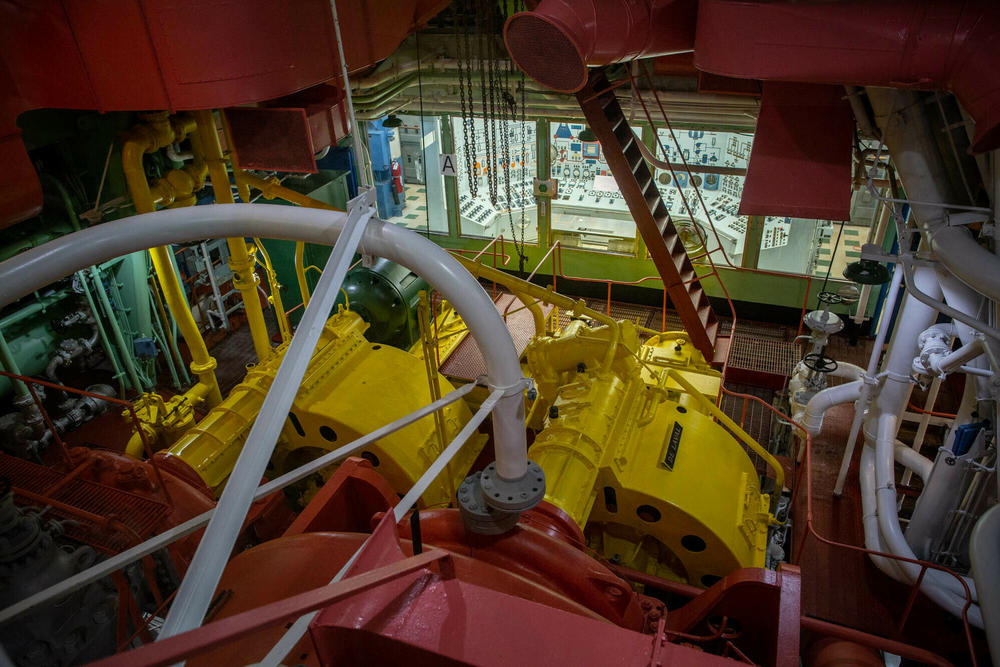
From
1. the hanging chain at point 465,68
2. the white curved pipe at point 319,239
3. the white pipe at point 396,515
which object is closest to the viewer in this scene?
the white pipe at point 396,515

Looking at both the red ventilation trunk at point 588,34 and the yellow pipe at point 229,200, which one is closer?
the red ventilation trunk at point 588,34

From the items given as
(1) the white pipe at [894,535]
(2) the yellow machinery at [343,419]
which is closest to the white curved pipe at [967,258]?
(1) the white pipe at [894,535]

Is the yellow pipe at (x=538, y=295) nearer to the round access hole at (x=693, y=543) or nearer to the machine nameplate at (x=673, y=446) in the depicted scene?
the machine nameplate at (x=673, y=446)

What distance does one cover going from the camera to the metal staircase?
652 cm

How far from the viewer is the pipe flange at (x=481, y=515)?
2818 mm

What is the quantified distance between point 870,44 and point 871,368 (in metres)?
2.68

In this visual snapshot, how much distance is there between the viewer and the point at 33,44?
425 cm

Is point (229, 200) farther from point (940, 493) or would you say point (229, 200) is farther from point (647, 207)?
point (940, 493)

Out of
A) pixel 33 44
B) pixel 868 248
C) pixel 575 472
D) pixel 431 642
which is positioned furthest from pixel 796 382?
pixel 33 44

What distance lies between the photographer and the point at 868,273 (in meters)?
5.13

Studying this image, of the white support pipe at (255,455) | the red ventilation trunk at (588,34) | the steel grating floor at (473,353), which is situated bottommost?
the steel grating floor at (473,353)

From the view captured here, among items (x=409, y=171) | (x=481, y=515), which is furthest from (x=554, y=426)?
(x=409, y=171)

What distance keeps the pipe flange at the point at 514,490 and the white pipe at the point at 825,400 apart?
14.0 ft

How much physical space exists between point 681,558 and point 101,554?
12.9 feet
